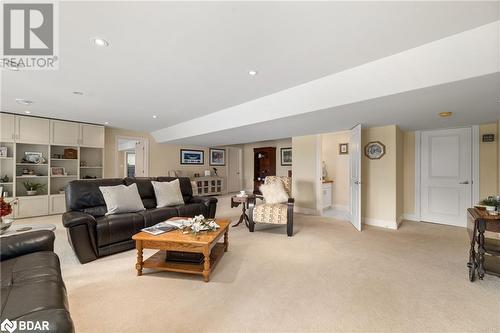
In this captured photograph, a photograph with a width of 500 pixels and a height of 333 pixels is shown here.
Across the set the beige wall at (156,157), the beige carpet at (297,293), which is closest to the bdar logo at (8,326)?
the beige carpet at (297,293)

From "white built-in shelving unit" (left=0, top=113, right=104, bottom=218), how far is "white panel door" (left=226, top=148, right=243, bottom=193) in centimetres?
447

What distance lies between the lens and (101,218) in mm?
2797

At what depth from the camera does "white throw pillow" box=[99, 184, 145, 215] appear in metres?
3.06

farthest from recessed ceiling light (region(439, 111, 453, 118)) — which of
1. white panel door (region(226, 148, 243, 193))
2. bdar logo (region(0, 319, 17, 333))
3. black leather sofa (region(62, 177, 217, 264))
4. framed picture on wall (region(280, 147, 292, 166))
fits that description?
white panel door (region(226, 148, 243, 193))

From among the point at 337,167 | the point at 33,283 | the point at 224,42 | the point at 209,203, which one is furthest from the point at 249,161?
the point at 33,283

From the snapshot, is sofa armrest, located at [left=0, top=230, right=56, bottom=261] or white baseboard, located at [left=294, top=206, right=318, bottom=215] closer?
sofa armrest, located at [left=0, top=230, right=56, bottom=261]

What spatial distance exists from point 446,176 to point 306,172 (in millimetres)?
2712

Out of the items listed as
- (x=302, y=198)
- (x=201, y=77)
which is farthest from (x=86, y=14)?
(x=302, y=198)

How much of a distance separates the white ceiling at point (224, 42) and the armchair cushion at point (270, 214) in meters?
1.85

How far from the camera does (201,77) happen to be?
267cm

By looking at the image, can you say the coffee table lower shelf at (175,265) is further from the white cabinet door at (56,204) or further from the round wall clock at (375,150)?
the white cabinet door at (56,204)

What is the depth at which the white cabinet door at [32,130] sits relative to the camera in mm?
4539

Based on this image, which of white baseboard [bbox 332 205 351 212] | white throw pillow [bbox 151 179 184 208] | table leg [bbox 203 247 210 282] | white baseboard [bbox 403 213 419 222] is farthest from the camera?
white baseboard [bbox 332 205 351 212]

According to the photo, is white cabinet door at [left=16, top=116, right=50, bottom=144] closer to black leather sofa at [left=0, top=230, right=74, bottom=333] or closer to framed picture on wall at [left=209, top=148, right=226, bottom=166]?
black leather sofa at [left=0, top=230, right=74, bottom=333]
